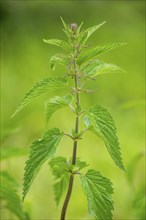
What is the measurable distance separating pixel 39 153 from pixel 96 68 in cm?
25

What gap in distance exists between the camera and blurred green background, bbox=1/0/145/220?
7.80 ft

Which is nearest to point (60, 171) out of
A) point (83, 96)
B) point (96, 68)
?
point (96, 68)

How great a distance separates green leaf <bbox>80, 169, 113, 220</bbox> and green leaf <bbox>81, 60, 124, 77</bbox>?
25 cm

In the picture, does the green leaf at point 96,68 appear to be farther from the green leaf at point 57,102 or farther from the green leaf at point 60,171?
the green leaf at point 60,171

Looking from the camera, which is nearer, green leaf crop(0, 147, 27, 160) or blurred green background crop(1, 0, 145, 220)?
green leaf crop(0, 147, 27, 160)

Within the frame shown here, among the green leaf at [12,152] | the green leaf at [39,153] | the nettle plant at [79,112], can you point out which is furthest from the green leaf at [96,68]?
the green leaf at [12,152]

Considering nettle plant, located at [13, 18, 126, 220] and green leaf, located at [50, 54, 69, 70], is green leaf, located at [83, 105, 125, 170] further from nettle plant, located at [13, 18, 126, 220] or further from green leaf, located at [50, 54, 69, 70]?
green leaf, located at [50, 54, 69, 70]

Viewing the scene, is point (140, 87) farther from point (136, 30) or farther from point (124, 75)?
point (136, 30)

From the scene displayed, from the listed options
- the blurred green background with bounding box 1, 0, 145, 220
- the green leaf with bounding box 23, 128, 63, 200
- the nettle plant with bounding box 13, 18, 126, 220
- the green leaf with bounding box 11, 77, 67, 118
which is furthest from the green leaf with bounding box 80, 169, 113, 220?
the blurred green background with bounding box 1, 0, 145, 220

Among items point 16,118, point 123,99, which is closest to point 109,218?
point 16,118

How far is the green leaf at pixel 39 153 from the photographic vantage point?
1.12m

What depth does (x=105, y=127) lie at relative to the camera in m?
1.16

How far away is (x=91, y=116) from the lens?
3.92 feet

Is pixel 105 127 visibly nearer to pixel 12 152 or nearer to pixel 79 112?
pixel 79 112
